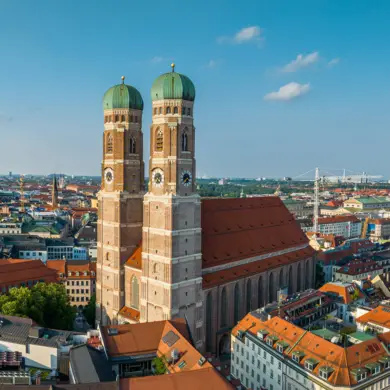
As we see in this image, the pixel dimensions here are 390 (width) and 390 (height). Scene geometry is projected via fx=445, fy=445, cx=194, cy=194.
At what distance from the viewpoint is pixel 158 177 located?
65875mm

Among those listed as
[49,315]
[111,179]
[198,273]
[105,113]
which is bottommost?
[49,315]

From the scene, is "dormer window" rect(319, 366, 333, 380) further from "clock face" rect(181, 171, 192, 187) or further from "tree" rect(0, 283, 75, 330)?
"tree" rect(0, 283, 75, 330)

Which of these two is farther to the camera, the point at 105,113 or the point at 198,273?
the point at 105,113

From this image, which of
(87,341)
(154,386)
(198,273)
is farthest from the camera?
(198,273)

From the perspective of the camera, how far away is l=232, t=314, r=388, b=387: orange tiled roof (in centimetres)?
4928

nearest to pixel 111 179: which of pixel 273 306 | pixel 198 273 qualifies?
pixel 198 273

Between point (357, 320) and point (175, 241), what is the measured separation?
30668 millimetres

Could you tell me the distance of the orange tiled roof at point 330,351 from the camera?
4928cm

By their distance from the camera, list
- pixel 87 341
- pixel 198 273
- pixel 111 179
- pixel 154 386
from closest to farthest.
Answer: pixel 154 386 → pixel 87 341 → pixel 198 273 → pixel 111 179

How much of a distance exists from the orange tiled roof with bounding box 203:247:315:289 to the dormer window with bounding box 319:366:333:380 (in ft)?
82.2

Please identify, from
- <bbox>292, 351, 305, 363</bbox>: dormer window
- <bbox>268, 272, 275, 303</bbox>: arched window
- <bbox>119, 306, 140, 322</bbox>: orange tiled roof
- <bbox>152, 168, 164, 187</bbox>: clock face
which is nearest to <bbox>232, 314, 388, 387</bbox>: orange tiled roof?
<bbox>292, 351, 305, 363</bbox>: dormer window

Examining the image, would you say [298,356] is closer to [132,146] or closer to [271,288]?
[271,288]

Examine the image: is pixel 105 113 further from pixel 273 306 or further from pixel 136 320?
pixel 273 306

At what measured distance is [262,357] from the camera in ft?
193
